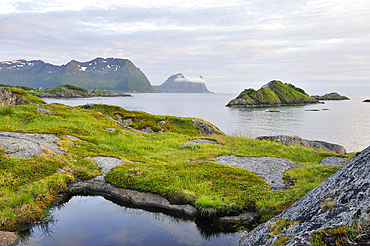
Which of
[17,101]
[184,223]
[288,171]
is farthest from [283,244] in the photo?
[17,101]

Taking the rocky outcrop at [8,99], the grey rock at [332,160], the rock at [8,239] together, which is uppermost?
the rocky outcrop at [8,99]

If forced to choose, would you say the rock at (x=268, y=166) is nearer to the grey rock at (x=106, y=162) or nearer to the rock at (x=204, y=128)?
the grey rock at (x=106, y=162)

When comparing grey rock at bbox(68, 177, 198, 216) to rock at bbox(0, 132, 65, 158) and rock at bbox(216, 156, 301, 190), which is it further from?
rock at bbox(216, 156, 301, 190)

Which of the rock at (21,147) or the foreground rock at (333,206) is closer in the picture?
the foreground rock at (333,206)

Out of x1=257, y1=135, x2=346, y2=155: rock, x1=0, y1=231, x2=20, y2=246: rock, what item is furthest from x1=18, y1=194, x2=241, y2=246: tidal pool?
x1=257, y1=135, x2=346, y2=155: rock

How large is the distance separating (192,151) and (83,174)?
1023cm

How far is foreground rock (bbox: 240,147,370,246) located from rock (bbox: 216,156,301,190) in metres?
5.37

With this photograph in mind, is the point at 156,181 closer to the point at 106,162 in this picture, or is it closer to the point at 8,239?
the point at 106,162

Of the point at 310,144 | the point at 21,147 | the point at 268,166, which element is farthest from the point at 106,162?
the point at 310,144

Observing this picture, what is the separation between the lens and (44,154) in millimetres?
13773

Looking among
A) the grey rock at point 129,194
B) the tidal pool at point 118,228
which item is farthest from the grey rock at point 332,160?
the grey rock at point 129,194

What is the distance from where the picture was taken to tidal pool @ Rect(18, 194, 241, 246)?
27.1 ft

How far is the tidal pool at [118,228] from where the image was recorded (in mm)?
8266

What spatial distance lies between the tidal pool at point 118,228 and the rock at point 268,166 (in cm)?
495
